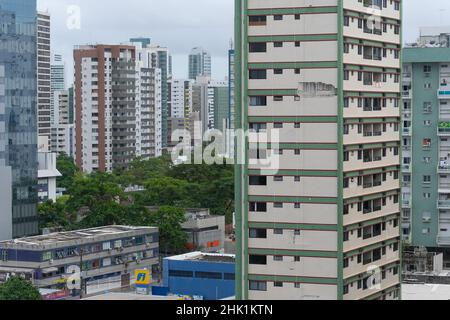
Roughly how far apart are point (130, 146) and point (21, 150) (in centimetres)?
1261

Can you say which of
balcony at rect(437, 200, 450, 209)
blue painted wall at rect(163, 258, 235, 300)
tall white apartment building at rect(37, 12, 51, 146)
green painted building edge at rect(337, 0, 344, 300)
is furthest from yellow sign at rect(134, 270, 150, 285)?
tall white apartment building at rect(37, 12, 51, 146)

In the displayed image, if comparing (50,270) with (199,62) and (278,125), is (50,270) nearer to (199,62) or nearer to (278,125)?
(278,125)

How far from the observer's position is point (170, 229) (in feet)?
55.2

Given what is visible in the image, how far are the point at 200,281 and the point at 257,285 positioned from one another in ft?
15.9

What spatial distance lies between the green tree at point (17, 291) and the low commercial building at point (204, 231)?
5.79 meters

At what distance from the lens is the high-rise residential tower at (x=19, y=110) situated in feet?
59.0

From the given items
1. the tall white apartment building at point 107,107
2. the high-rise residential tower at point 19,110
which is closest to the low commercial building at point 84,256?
the high-rise residential tower at point 19,110

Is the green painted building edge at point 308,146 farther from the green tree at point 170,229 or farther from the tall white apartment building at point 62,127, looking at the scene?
the tall white apartment building at point 62,127

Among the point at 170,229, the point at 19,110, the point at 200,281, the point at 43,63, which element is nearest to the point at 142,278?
the point at 200,281

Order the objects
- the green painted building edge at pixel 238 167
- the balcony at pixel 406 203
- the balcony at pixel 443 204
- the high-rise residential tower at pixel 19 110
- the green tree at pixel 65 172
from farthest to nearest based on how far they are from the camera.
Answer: the green tree at pixel 65 172 < the high-rise residential tower at pixel 19 110 < the balcony at pixel 406 203 < the balcony at pixel 443 204 < the green painted building edge at pixel 238 167

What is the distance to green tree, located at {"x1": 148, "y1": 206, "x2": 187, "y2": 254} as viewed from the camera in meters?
16.8
